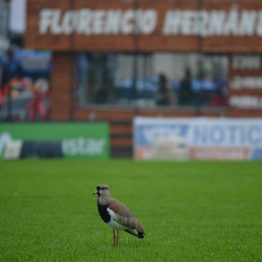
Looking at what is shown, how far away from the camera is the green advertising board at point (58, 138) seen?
106 ft

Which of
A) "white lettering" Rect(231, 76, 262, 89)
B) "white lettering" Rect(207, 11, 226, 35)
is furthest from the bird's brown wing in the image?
"white lettering" Rect(207, 11, 226, 35)

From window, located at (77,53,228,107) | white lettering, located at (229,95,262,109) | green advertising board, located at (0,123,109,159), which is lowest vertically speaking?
green advertising board, located at (0,123,109,159)

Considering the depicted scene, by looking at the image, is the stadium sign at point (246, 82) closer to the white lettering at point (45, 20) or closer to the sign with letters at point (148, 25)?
the sign with letters at point (148, 25)

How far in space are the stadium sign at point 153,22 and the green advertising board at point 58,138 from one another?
5.79 meters

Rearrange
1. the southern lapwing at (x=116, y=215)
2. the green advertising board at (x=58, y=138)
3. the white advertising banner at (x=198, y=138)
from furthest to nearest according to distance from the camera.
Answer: the white advertising banner at (x=198, y=138)
the green advertising board at (x=58, y=138)
the southern lapwing at (x=116, y=215)

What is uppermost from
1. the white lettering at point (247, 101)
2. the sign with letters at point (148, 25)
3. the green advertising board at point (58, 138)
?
the sign with letters at point (148, 25)

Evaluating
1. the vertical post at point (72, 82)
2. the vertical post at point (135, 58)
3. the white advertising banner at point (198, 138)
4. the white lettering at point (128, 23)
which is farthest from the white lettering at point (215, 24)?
the vertical post at point (72, 82)

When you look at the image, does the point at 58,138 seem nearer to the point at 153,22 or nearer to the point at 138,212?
the point at 153,22

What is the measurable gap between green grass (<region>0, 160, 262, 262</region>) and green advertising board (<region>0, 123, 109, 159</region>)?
2.37 metres

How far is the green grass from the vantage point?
12.4 m

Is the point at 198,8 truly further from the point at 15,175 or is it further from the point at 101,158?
the point at 15,175

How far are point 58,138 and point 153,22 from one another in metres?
7.45

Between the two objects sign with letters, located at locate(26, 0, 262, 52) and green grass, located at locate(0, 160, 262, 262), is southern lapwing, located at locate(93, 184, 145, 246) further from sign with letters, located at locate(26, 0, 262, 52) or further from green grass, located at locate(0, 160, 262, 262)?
sign with letters, located at locate(26, 0, 262, 52)

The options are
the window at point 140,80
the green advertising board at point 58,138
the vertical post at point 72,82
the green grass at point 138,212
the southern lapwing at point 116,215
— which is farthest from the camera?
the window at point 140,80
